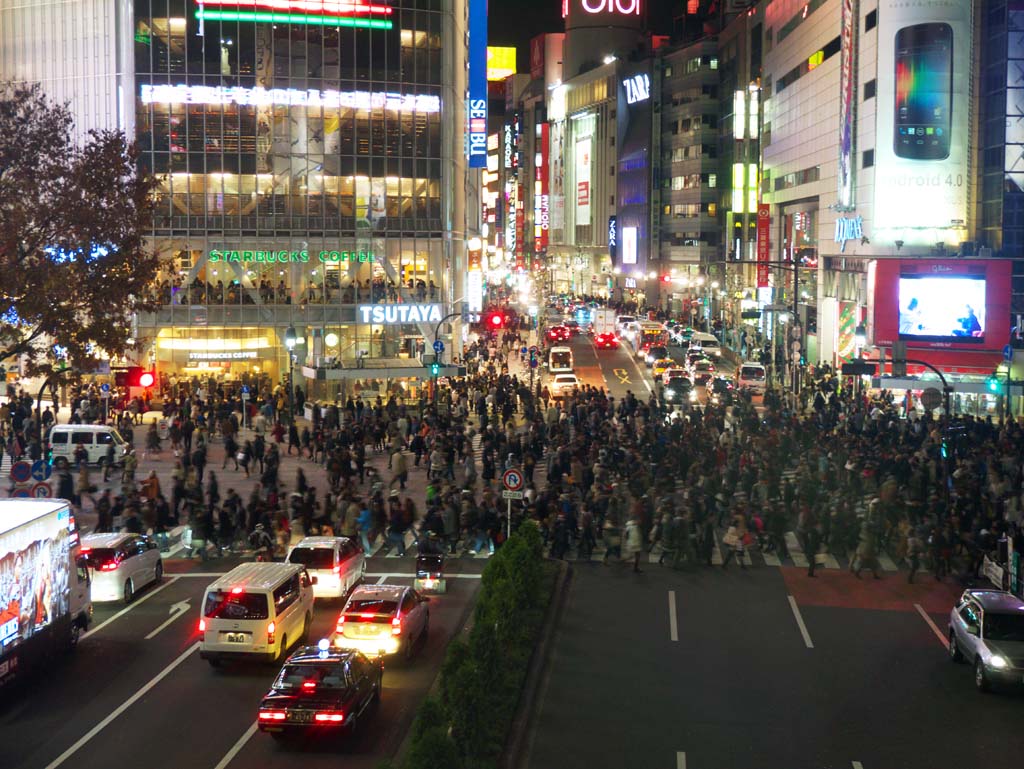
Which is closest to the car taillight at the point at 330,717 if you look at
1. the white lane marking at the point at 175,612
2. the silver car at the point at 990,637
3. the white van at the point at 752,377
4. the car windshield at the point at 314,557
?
the white lane marking at the point at 175,612

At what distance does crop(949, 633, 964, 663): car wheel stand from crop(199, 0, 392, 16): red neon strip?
4829cm

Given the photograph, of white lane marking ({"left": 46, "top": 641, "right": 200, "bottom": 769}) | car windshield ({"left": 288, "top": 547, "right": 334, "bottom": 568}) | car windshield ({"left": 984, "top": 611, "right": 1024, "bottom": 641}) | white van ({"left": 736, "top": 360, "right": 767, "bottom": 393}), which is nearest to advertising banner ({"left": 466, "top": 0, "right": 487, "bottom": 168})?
white van ({"left": 736, "top": 360, "right": 767, "bottom": 393})

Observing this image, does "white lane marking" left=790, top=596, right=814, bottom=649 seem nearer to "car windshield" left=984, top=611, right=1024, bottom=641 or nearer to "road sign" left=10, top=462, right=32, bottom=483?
"car windshield" left=984, top=611, right=1024, bottom=641

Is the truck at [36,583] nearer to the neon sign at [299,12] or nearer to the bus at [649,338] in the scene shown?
the neon sign at [299,12]

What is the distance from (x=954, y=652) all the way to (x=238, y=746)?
11020 mm

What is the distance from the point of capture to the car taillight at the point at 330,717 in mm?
15312

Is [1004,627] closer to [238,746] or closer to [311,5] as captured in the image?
[238,746]

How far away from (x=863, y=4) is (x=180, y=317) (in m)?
36.2

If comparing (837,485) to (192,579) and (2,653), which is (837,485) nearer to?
(192,579)

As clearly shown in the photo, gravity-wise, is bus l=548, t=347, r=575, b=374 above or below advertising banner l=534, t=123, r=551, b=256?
below

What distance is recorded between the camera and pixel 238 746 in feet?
51.2

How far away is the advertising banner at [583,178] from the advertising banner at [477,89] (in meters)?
84.8

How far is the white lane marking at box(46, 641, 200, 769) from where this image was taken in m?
15.3

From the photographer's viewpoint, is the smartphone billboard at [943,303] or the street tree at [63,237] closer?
the street tree at [63,237]
